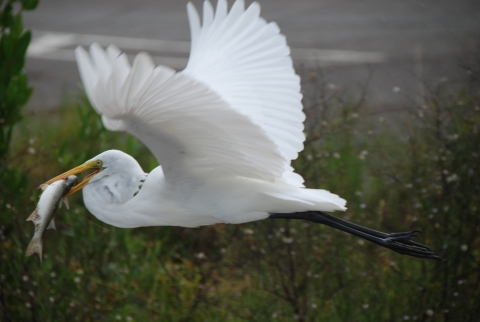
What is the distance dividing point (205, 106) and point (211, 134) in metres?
0.29

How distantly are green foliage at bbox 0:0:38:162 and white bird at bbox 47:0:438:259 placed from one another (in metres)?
0.81

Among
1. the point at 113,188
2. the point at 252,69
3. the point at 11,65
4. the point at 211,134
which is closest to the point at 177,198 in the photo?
the point at 113,188

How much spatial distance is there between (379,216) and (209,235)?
4.21 feet

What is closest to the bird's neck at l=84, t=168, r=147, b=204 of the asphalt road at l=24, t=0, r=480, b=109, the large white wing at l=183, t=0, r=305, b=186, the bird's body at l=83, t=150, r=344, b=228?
the bird's body at l=83, t=150, r=344, b=228

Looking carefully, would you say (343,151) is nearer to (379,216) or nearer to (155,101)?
(379,216)

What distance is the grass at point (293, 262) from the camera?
12.7 feet

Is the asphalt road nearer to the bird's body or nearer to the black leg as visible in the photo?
the black leg

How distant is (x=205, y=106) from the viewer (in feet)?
8.79

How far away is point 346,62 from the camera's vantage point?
964 centimetres

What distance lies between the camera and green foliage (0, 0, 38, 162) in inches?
155

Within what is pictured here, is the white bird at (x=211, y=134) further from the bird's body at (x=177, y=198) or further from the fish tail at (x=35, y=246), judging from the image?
the fish tail at (x=35, y=246)

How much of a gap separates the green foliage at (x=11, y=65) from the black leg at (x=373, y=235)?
1665mm

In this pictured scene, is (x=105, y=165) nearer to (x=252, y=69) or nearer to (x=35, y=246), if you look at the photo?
(x=35, y=246)

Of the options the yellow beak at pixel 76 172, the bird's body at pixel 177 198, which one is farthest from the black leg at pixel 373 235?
the yellow beak at pixel 76 172
